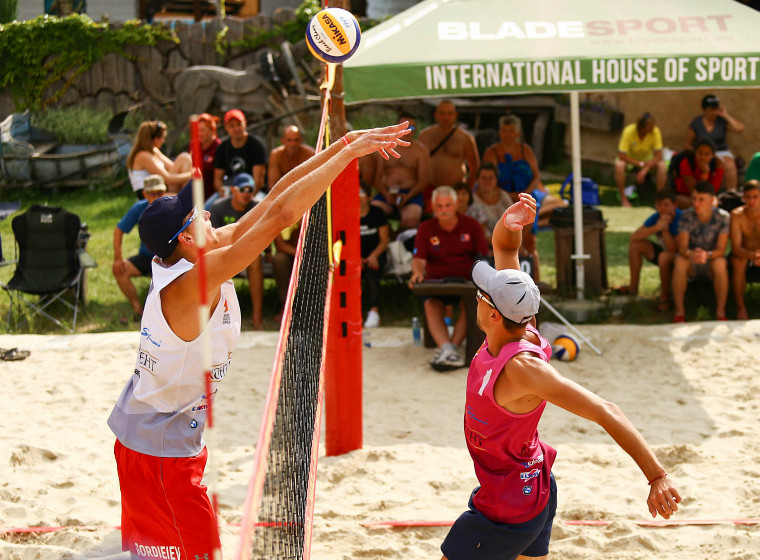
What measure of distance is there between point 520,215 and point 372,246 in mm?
4831

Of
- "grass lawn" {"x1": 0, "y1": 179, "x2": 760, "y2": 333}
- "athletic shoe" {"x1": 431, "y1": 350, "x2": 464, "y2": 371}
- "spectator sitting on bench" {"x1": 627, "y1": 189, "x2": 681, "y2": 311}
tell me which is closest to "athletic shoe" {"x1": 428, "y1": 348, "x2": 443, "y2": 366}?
"athletic shoe" {"x1": 431, "y1": 350, "x2": 464, "y2": 371}

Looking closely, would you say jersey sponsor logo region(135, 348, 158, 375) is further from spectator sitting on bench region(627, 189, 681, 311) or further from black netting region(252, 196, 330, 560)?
spectator sitting on bench region(627, 189, 681, 311)

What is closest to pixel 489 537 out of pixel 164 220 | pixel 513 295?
pixel 513 295

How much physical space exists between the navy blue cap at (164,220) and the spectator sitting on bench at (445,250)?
4.44 meters

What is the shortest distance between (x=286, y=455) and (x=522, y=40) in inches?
203

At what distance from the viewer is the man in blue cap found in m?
2.81

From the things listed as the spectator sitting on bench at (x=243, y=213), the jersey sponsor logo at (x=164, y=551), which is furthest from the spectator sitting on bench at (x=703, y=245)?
the jersey sponsor logo at (x=164, y=551)

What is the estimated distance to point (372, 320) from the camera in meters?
7.80

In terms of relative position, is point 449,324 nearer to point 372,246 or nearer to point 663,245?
point 372,246

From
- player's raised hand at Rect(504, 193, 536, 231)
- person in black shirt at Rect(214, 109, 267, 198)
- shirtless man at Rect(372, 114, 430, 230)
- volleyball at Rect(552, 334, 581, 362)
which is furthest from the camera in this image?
person in black shirt at Rect(214, 109, 267, 198)

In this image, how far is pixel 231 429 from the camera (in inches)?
224

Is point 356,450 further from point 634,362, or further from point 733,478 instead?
point 634,362

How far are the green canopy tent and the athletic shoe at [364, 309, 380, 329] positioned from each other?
195cm

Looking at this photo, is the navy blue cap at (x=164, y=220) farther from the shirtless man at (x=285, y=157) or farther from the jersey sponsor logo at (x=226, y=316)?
the shirtless man at (x=285, y=157)
